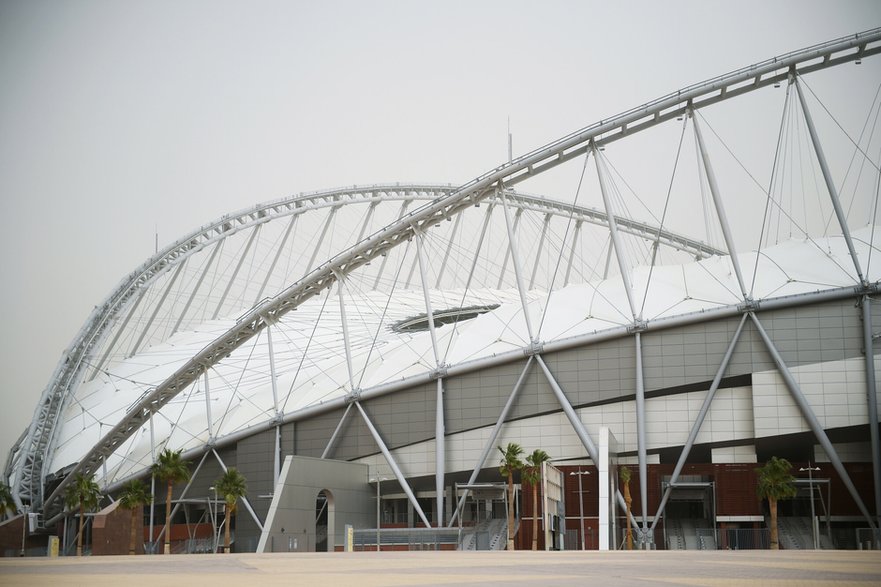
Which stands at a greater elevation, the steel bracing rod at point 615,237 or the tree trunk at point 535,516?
the steel bracing rod at point 615,237

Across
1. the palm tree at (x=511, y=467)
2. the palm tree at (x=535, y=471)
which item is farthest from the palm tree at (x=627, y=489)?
the palm tree at (x=511, y=467)

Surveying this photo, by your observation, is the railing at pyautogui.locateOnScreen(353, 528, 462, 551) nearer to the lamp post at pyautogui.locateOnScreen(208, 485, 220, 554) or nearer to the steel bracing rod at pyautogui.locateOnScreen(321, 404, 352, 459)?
the steel bracing rod at pyautogui.locateOnScreen(321, 404, 352, 459)

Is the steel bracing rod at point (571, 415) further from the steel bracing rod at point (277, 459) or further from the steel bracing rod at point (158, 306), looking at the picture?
the steel bracing rod at point (158, 306)

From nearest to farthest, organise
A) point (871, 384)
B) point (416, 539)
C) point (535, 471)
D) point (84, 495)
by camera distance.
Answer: point (871, 384)
point (416, 539)
point (535, 471)
point (84, 495)

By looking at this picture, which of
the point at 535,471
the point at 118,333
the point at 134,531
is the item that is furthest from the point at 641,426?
the point at 118,333

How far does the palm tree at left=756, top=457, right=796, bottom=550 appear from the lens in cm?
5688

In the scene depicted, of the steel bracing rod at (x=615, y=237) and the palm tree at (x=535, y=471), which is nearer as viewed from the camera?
the steel bracing rod at (x=615, y=237)

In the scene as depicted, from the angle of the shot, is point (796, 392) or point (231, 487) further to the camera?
point (231, 487)

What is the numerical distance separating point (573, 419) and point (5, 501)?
160ft

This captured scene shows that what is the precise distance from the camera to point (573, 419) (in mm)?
59125

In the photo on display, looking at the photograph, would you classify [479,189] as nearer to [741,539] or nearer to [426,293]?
[426,293]

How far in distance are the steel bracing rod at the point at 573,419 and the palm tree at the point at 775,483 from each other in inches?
291

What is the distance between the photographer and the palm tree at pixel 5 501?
Answer: 81200 millimetres

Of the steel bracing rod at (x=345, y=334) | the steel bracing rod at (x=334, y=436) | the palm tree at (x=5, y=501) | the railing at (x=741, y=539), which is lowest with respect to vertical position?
A: the railing at (x=741, y=539)
